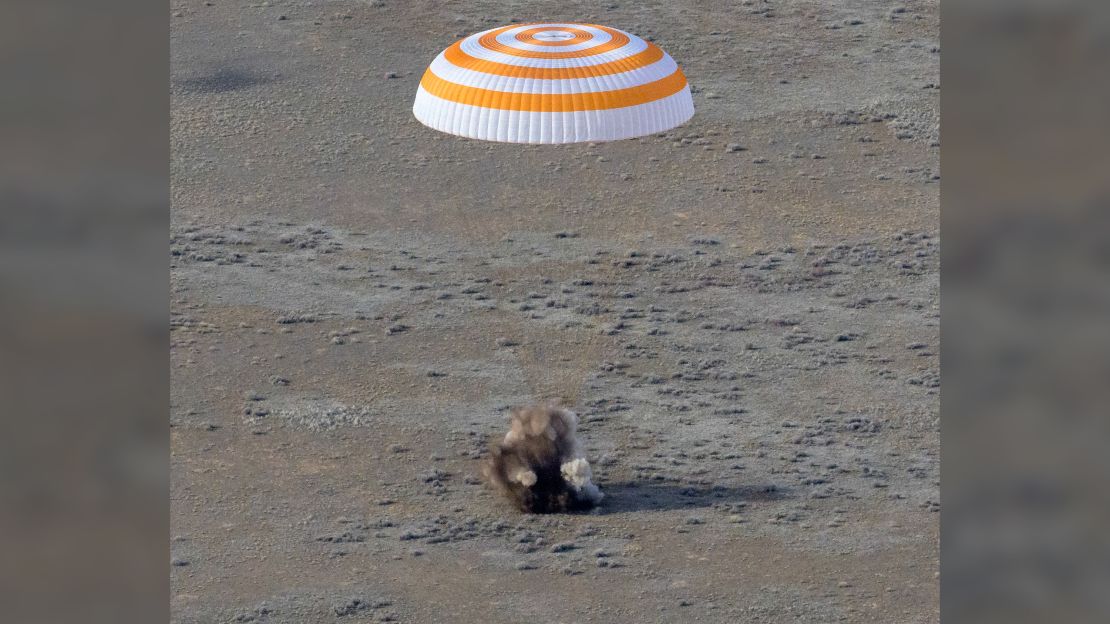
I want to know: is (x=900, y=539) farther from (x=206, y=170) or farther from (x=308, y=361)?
(x=206, y=170)

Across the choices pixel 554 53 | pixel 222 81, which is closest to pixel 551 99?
pixel 554 53

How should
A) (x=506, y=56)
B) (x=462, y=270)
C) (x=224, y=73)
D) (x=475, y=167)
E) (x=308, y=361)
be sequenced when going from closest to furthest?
1. (x=506, y=56)
2. (x=308, y=361)
3. (x=462, y=270)
4. (x=475, y=167)
5. (x=224, y=73)

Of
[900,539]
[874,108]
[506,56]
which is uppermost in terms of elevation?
[506,56]

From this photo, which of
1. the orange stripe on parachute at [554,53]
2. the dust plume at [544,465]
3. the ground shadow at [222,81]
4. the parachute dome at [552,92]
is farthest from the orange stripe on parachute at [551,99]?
the ground shadow at [222,81]

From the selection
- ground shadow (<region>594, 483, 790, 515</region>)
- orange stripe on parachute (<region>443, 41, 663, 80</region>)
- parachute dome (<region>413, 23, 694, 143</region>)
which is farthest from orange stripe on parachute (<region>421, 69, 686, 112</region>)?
ground shadow (<region>594, 483, 790, 515</region>)

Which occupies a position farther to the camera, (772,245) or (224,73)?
(224,73)

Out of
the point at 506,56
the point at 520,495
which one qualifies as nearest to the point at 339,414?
the point at 520,495

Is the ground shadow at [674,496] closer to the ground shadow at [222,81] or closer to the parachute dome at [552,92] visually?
the parachute dome at [552,92]
